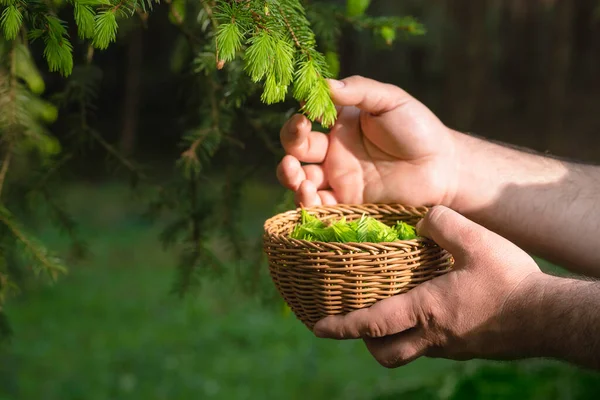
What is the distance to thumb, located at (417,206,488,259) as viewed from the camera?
156cm

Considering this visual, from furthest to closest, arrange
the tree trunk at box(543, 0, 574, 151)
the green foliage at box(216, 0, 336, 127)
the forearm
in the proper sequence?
the tree trunk at box(543, 0, 574, 151)
the forearm
the green foliage at box(216, 0, 336, 127)

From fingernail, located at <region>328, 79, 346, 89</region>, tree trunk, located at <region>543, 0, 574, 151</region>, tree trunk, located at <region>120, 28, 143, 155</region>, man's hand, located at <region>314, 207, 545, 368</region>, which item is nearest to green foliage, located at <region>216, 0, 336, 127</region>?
fingernail, located at <region>328, 79, 346, 89</region>

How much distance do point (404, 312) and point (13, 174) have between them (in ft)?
4.51

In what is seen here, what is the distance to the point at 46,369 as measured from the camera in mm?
4750

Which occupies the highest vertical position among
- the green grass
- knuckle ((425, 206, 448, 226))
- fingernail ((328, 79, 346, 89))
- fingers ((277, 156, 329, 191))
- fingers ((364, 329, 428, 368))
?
fingernail ((328, 79, 346, 89))

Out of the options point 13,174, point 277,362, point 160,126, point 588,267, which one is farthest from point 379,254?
point 160,126

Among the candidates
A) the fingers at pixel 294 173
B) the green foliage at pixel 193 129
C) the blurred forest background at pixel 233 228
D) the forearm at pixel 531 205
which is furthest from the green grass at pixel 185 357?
the fingers at pixel 294 173

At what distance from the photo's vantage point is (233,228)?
238 centimetres

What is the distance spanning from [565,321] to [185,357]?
3.82 m

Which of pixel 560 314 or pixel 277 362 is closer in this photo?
pixel 560 314

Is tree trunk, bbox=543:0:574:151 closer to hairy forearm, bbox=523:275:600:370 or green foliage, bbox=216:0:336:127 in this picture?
hairy forearm, bbox=523:275:600:370

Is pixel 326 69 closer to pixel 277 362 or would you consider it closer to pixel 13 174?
pixel 13 174

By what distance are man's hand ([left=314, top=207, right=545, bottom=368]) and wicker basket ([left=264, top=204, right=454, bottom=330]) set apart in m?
0.03

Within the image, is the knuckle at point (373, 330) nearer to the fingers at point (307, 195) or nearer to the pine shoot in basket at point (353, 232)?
the pine shoot in basket at point (353, 232)
